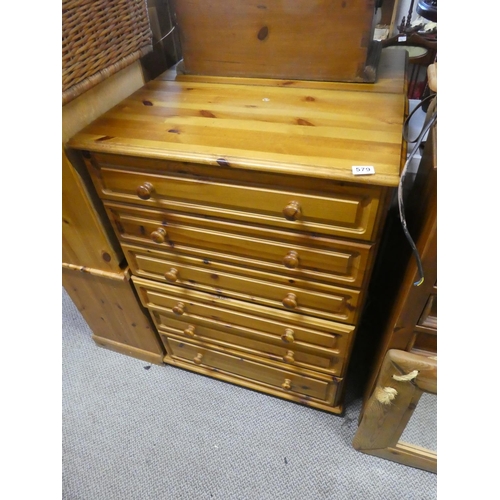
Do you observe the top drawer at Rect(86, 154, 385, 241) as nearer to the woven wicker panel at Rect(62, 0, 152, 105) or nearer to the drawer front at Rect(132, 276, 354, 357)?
the woven wicker panel at Rect(62, 0, 152, 105)

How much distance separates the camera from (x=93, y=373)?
1375 mm

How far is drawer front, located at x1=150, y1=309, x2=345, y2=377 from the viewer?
0.99 meters

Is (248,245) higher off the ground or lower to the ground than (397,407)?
higher

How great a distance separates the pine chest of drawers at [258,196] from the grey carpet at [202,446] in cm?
26

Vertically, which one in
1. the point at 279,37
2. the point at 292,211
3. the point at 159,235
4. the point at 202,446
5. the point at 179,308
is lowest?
the point at 202,446

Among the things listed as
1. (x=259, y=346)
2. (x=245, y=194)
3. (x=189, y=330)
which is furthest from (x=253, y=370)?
(x=245, y=194)

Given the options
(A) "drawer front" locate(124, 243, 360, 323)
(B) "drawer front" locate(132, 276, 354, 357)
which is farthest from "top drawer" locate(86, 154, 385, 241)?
(B) "drawer front" locate(132, 276, 354, 357)

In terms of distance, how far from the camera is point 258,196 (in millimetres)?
685

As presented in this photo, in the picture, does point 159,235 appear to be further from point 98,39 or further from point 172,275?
point 98,39

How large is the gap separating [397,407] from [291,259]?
19.4 inches

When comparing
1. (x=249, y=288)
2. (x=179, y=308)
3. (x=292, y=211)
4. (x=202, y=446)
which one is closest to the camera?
(x=292, y=211)

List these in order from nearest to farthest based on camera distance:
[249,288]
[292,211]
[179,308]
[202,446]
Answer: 1. [292,211]
2. [249,288]
3. [179,308]
4. [202,446]

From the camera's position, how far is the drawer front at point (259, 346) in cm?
99
